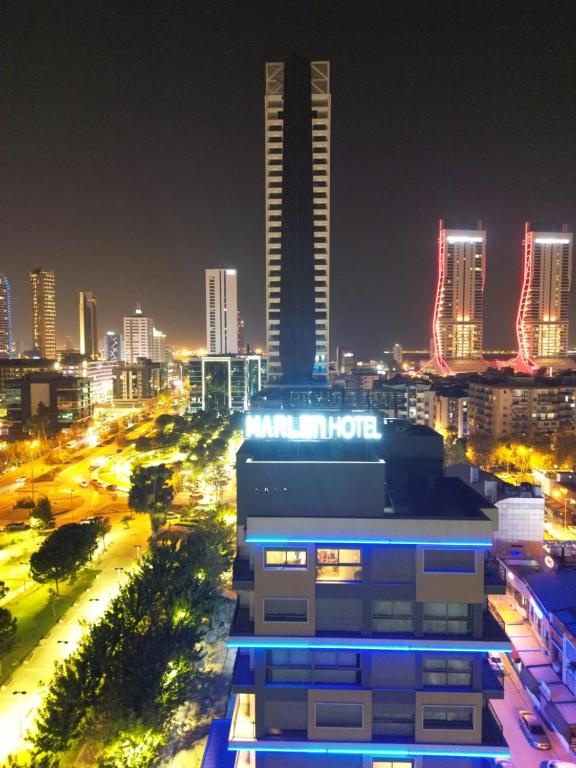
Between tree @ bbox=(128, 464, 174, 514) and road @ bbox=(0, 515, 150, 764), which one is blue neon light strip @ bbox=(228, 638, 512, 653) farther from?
tree @ bbox=(128, 464, 174, 514)

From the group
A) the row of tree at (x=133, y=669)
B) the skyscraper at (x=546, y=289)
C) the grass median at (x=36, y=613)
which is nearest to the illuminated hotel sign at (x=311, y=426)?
the row of tree at (x=133, y=669)

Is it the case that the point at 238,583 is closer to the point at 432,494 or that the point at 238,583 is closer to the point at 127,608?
the point at 432,494

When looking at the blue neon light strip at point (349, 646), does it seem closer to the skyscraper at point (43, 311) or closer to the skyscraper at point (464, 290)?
the skyscraper at point (464, 290)

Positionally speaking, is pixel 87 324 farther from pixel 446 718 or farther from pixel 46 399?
pixel 446 718

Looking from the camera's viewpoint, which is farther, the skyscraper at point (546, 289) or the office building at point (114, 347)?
the office building at point (114, 347)

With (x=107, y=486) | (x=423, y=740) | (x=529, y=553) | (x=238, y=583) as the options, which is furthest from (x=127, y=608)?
(x=107, y=486)

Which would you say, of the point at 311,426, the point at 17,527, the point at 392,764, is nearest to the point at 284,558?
the point at 311,426
